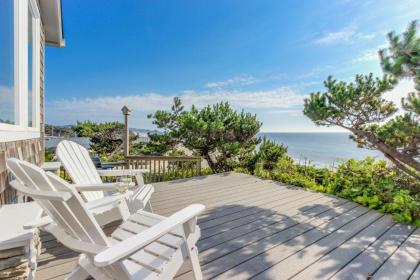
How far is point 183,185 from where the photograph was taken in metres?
4.53

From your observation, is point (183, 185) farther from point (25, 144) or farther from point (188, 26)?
point (188, 26)

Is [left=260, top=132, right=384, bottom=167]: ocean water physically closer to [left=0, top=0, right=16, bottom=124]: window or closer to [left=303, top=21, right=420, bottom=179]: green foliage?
[left=303, top=21, right=420, bottom=179]: green foliage

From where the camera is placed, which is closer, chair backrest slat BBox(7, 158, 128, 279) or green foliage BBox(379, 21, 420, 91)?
chair backrest slat BBox(7, 158, 128, 279)

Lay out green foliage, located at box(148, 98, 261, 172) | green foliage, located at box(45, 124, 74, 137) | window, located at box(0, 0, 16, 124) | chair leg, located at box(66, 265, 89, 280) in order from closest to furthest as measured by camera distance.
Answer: chair leg, located at box(66, 265, 89, 280)
window, located at box(0, 0, 16, 124)
green foliage, located at box(148, 98, 261, 172)
green foliage, located at box(45, 124, 74, 137)

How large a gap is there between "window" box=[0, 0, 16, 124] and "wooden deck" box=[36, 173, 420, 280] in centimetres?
126

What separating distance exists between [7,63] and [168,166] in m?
4.23

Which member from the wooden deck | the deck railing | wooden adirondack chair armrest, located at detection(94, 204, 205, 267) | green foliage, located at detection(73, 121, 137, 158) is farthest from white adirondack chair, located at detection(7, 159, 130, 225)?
green foliage, located at detection(73, 121, 137, 158)

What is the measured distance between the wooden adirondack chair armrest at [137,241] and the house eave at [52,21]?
3.60 metres

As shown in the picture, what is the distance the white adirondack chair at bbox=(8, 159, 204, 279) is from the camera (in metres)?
0.94

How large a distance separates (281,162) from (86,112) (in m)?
11.8

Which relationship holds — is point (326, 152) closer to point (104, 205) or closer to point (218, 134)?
point (218, 134)

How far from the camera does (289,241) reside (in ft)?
7.37

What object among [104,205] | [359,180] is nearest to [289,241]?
[104,205]

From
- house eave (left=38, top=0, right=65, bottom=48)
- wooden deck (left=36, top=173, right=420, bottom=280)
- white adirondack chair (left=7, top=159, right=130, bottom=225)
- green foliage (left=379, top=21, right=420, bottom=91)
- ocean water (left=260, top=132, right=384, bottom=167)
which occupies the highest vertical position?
house eave (left=38, top=0, right=65, bottom=48)
